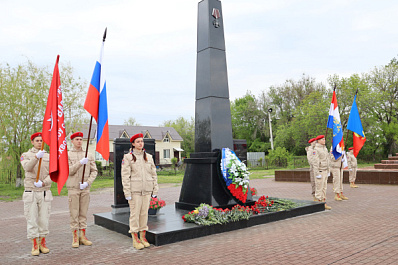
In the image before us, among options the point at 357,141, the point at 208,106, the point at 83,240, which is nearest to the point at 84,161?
the point at 83,240

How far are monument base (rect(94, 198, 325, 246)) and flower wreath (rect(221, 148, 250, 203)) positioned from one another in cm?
60

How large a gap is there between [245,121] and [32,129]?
4154 centimetres

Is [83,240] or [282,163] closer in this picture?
[83,240]

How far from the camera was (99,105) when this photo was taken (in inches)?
238

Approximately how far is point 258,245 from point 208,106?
3.77 m

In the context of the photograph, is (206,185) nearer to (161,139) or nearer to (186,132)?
(161,139)

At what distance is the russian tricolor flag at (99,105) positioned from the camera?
5836mm

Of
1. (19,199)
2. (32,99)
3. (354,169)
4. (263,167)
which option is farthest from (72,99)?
(263,167)

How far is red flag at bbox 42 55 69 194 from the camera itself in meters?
5.40

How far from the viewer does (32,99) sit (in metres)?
18.7

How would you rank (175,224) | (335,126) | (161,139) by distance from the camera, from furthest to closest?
1. (161,139)
2. (335,126)
3. (175,224)

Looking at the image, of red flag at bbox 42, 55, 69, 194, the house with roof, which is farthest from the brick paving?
the house with roof

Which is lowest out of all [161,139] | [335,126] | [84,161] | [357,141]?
[84,161]

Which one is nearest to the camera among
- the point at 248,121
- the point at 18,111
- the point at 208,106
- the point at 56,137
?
the point at 56,137
